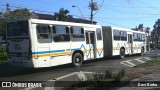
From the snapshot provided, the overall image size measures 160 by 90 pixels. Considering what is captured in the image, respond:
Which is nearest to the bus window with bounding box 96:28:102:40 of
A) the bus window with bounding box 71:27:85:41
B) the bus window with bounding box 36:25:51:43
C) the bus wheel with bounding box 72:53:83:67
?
the bus window with bounding box 71:27:85:41

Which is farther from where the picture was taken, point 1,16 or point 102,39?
point 1,16

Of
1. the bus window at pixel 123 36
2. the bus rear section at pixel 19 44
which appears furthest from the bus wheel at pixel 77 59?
the bus window at pixel 123 36

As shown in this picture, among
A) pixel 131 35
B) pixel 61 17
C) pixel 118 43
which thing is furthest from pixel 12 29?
pixel 61 17

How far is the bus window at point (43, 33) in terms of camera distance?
52.8 ft

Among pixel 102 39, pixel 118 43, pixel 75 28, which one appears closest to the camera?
pixel 75 28

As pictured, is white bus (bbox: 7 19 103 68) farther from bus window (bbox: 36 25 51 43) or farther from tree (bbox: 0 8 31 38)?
tree (bbox: 0 8 31 38)

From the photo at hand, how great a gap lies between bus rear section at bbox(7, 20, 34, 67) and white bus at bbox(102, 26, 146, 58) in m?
8.74

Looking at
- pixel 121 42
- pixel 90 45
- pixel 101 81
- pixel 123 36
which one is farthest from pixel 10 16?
pixel 101 81

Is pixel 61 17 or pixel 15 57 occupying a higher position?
pixel 61 17

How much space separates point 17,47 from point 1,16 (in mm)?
31294

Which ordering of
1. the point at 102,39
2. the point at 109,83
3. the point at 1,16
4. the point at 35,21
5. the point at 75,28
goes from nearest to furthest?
the point at 109,83 → the point at 35,21 → the point at 75,28 → the point at 102,39 → the point at 1,16

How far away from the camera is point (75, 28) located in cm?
1930

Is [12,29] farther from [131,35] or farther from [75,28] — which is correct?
[131,35]

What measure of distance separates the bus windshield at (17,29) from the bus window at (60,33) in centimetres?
192
